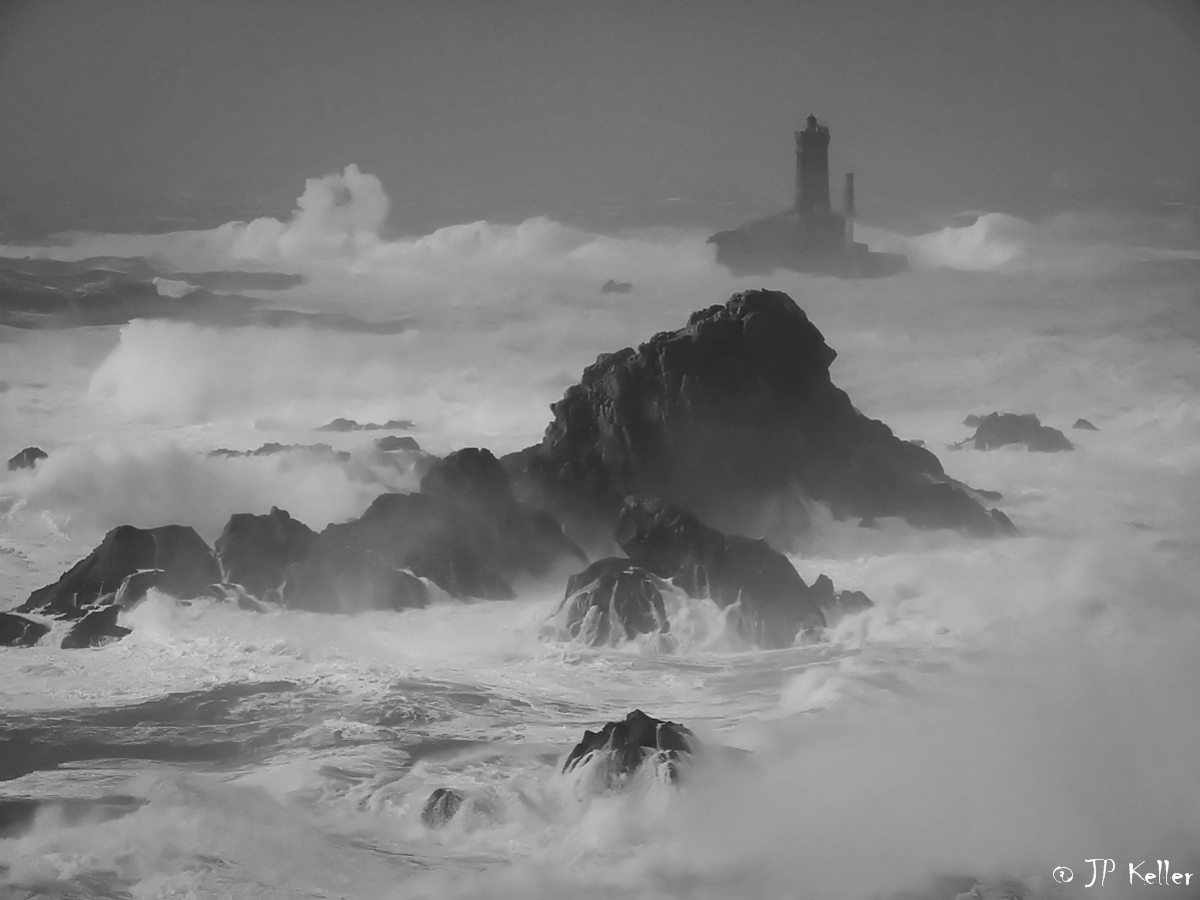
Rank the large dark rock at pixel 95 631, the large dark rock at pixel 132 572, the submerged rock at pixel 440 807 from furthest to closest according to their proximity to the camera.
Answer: the large dark rock at pixel 132 572 < the large dark rock at pixel 95 631 < the submerged rock at pixel 440 807

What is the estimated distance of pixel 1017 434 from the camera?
1441 centimetres

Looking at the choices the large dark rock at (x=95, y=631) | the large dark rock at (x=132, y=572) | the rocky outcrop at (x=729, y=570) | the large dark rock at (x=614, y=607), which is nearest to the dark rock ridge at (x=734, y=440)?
the rocky outcrop at (x=729, y=570)

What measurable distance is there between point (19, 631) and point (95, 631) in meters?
0.62

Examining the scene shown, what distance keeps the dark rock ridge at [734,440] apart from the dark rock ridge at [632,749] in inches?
149

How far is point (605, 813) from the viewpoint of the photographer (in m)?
8.66

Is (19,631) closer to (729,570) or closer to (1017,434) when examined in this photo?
(729,570)

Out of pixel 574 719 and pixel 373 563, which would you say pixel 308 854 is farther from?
pixel 373 563

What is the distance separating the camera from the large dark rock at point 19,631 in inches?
441

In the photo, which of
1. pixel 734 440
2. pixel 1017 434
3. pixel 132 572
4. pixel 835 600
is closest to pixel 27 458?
pixel 132 572

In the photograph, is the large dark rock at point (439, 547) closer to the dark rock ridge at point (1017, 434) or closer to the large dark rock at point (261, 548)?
the large dark rock at point (261, 548)

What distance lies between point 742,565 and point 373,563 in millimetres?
2988

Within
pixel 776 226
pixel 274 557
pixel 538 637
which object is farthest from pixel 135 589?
pixel 776 226

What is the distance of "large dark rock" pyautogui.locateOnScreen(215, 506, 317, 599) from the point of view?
38.9ft

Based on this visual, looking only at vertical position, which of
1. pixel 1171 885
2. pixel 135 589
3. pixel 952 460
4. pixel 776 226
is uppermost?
pixel 776 226
